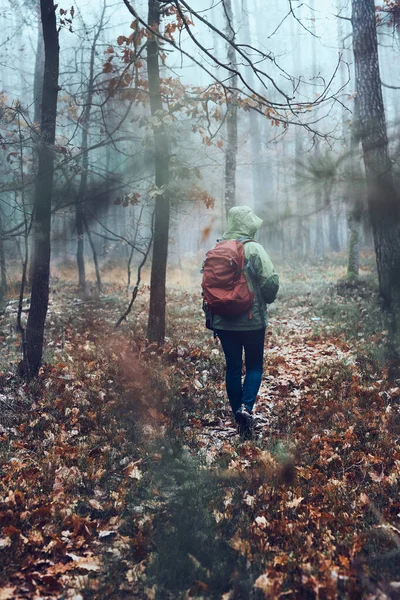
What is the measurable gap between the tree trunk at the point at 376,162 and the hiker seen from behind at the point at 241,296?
18.1 feet

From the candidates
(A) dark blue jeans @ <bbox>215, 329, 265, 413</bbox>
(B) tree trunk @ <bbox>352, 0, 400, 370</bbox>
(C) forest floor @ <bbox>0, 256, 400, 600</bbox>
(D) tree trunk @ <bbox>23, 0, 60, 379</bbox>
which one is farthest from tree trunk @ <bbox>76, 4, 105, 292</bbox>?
(B) tree trunk @ <bbox>352, 0, 400, 370</bbox>

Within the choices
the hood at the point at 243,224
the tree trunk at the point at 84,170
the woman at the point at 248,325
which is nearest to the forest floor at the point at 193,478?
the woman at the point at 248,325

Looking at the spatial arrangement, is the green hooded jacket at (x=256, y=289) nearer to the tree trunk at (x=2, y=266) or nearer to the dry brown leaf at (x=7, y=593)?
the dry brown leaf at (x=7, y=593)

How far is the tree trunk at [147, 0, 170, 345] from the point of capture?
841 centimetres

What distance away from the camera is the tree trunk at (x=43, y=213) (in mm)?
6965

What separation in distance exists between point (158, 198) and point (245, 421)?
4.67 metres

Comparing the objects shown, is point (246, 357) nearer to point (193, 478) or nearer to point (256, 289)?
point (256, 289)

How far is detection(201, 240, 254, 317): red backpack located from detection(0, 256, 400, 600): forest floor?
136 centimetres

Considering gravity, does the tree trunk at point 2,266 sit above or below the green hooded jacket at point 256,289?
above

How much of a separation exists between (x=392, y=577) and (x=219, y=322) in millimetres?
2758

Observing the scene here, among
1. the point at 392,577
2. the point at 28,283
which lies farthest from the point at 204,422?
the point at 28,283

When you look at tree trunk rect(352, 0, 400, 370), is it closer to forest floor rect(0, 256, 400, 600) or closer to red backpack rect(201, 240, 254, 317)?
forest floor rect(0, 256, 400, 600)

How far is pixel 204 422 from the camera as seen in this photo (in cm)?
590

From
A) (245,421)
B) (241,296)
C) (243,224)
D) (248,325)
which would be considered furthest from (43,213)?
(245,421)
